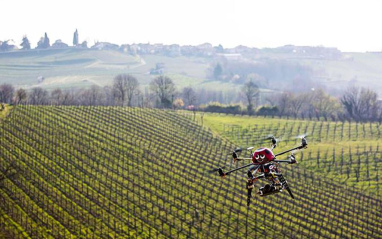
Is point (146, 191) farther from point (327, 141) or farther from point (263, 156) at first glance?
point (327, 141)

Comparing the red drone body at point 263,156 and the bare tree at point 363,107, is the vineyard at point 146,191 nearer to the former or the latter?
the red drone body at point 263,156

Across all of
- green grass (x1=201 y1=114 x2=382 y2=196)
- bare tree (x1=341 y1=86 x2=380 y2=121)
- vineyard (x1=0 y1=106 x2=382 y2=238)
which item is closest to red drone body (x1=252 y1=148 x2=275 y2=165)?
vineyard (x1=0 y1=106 x2=382 y2=238)

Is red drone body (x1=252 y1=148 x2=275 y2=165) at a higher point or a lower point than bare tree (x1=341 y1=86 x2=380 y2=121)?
higher

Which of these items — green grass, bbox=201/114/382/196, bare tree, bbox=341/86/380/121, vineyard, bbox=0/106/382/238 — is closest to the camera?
vineyard, bbox=0/106/382/238

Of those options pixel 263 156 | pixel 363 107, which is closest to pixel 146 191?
pixel 263 156

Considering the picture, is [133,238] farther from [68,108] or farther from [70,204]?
[68,108]

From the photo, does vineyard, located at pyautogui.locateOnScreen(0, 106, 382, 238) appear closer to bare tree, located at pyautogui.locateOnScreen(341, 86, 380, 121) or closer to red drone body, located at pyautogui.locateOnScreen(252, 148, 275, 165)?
red drone body, located at pyautogui.locateOnScreen(252, 148, 275, 165)
